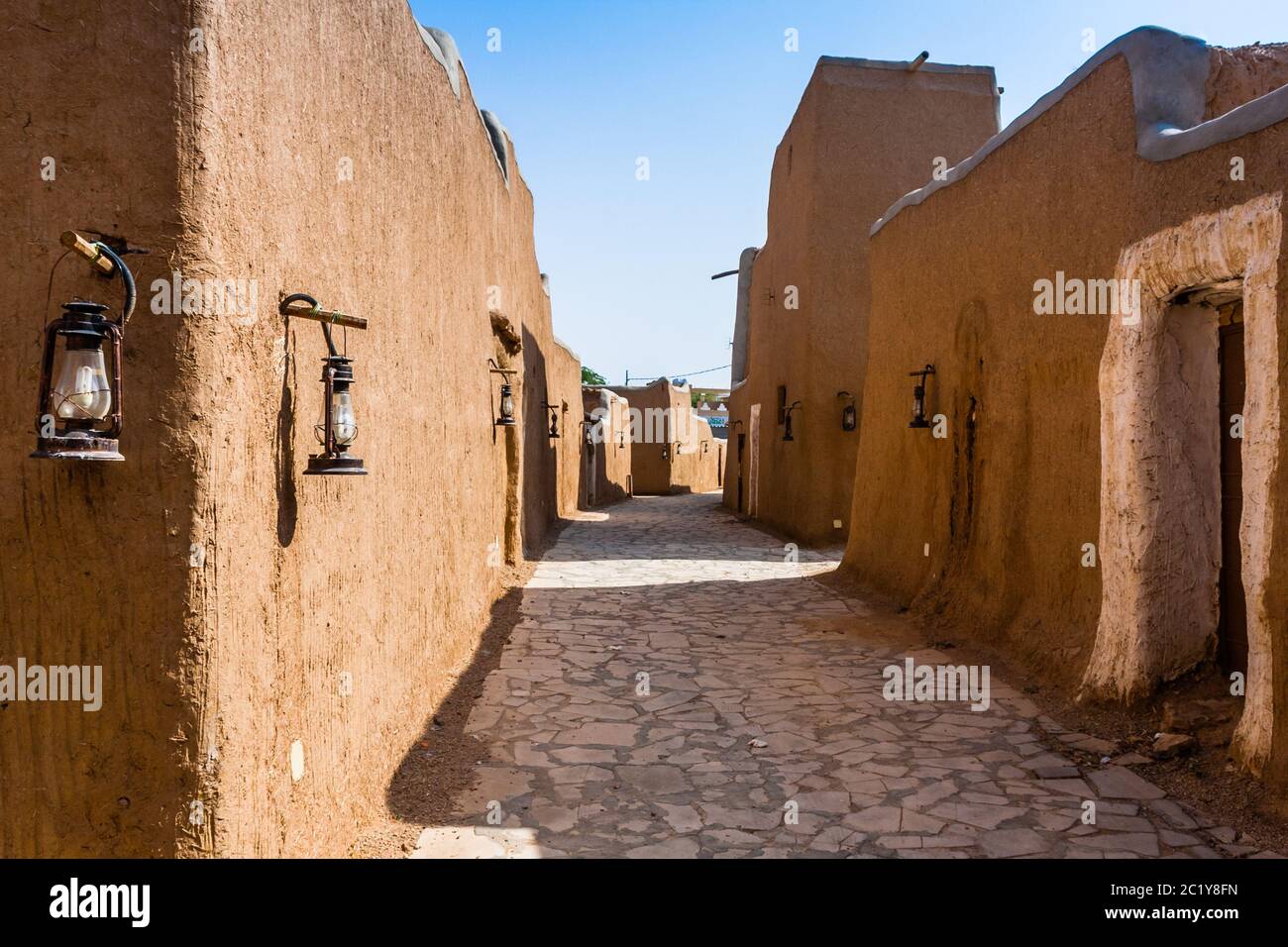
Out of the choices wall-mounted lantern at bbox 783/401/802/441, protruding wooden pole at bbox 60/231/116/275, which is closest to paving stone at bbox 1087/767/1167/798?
protruding wooden pole at bbox 60/231/116/275

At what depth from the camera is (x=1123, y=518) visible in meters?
4.89

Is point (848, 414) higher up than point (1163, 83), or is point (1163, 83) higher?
point (1163, 83)

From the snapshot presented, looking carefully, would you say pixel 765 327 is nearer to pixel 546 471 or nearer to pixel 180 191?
pixel 546 471

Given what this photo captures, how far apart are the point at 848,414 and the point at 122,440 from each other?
12.0m

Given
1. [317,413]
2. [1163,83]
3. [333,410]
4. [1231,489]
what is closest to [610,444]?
[1163,83]

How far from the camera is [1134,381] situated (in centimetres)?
485

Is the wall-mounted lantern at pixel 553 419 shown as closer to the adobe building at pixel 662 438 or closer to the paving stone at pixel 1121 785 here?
the paving stone at pixel 1121 785

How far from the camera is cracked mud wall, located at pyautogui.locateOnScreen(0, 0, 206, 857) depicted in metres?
2.27

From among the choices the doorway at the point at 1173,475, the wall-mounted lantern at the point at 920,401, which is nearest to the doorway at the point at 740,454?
A: the wall-mounted lantern at the point at 920,401

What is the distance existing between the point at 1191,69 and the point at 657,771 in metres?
4.86

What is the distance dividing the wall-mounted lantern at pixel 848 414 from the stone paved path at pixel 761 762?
5.85m

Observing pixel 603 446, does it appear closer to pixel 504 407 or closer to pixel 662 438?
pixel 662 438

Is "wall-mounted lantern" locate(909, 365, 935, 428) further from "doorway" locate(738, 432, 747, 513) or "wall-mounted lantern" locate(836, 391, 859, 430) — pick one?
"doorway" locate(738, 432, 747, 513)
